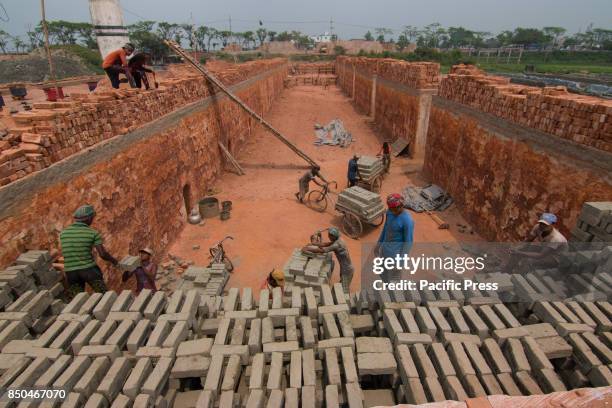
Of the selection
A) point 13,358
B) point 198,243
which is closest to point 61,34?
point 198,243

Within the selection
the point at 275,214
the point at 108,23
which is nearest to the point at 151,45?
the point at 108,23

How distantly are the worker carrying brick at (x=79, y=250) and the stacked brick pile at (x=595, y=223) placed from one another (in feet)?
21.4

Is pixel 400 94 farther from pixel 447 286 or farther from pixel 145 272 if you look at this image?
pixel 145 272

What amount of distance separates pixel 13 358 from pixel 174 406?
149cm

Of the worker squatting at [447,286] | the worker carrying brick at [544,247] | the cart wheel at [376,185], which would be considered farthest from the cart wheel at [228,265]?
the worker carrying brick at [544,247]

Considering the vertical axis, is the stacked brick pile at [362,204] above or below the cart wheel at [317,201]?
above

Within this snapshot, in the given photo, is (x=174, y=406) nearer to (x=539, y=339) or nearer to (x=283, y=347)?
(x=283, y=347)

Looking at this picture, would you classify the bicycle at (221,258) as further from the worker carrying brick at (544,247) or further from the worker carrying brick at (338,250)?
the worker carrying brick at (544,247)

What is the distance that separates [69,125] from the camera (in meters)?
5.18

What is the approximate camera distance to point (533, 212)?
653cm

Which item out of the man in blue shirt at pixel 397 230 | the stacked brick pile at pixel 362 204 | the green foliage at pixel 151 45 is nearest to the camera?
the man in blue shirt at pixel 397 230

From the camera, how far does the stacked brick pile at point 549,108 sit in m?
5.19

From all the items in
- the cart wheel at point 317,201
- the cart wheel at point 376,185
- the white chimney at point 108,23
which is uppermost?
the white chimney at point 108,23

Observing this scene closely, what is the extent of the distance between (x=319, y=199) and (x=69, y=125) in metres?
6.72
